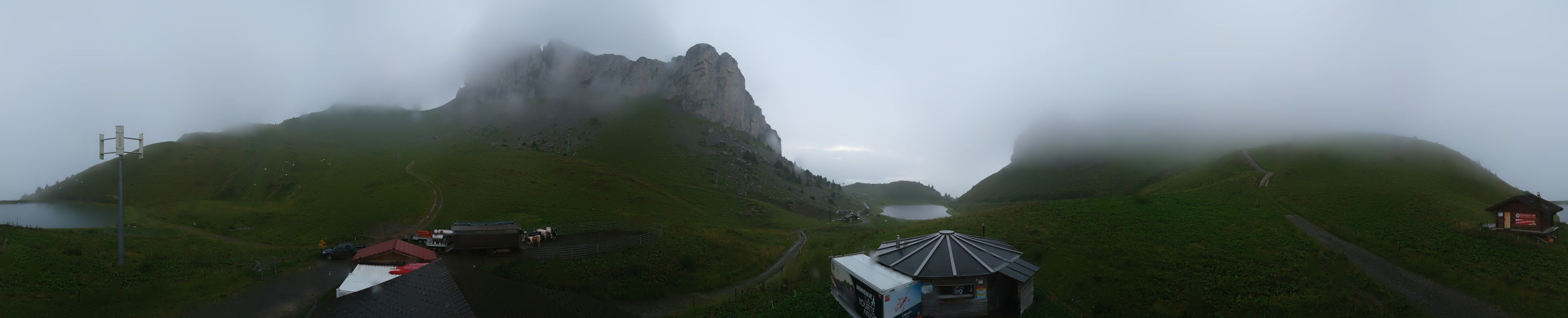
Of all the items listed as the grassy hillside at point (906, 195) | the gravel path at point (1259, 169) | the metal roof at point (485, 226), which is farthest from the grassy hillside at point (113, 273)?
the grassy hillside at point (906, 195)

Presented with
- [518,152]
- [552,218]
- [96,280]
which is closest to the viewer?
[96,280]

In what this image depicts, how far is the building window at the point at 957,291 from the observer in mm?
14734

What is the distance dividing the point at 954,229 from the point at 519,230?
26211 mm

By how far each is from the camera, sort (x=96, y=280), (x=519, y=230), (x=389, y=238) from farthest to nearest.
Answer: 1. (x=389, y=238)
2. (x=519, y=230)
3. (x=96, y=280)

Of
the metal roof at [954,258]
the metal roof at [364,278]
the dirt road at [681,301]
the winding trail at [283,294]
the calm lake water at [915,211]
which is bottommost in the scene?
the calm lake water at [915,211]

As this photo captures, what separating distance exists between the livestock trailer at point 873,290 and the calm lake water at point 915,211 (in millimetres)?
66683

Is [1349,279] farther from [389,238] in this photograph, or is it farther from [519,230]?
[389,238]

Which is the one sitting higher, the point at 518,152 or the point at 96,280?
the point at 518,152

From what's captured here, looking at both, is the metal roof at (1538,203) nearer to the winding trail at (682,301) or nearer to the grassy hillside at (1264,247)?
the grassy hillside at (1264,247)

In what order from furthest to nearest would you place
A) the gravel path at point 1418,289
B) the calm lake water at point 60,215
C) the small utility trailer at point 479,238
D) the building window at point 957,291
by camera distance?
the calm lake water at point 60,215 → the small utility trailer at point 479,238 → the gravel path at point 1418,289 → the building window at point 957,291

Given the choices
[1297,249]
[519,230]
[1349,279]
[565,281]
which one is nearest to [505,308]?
[565,281]

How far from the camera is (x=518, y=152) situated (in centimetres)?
8406

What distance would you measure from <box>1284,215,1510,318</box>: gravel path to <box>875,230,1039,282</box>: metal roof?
46.8 ft

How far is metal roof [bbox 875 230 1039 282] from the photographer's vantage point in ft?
48.6
